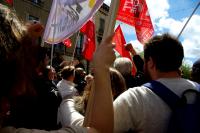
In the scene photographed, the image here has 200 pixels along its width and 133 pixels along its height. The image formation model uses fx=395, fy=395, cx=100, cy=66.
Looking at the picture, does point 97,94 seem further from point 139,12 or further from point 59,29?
point 139,12

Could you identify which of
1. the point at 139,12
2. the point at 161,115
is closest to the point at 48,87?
the point at 161,115

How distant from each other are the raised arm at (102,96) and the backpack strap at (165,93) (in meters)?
0.57

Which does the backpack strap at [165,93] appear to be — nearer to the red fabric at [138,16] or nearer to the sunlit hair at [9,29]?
the sunlit hair at [9,29]

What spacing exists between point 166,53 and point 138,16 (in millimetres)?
4687

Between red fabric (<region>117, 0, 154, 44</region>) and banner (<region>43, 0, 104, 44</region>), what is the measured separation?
3457 mm

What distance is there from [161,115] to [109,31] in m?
0.61

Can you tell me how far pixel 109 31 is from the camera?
1.82 meters

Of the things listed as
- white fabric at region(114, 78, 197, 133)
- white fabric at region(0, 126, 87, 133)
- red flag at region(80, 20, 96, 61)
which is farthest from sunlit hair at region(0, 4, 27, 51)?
red flag at region(80, 20, 96, 61)

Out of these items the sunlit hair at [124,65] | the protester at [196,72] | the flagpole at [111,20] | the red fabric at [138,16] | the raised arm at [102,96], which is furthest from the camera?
the red fabric at [138,16]

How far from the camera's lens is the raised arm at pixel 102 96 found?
5.18 ft

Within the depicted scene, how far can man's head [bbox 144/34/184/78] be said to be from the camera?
2.36 metres

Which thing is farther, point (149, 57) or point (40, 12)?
point (40, 12)

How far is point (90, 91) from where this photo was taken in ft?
7.29

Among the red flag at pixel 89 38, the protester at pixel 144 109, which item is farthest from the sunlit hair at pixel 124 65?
the red flag at pixel 89 38
